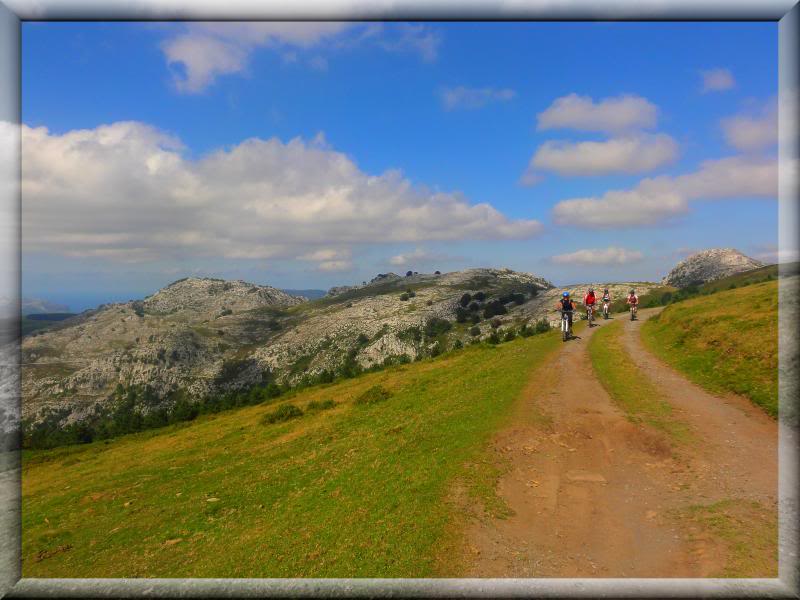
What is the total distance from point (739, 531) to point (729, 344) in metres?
19.9

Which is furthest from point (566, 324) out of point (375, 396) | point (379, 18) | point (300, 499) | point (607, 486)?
point (379, 18)

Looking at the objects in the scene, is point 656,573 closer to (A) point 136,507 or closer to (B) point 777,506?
(B) point 777,506

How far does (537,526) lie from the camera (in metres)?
11.9

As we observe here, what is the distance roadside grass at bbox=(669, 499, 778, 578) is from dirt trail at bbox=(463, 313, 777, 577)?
283 millimetres

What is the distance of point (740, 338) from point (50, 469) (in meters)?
59.7

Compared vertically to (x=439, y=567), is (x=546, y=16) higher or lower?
higher

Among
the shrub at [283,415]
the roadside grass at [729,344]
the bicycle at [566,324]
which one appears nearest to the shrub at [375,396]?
the shrub at [283,415]

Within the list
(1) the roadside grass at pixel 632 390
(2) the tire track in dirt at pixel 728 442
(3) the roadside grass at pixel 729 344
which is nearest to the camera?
(2) the tire track in dirt at pixel 728 442

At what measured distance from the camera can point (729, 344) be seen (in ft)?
85.7

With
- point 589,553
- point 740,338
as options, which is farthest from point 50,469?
point 740,338

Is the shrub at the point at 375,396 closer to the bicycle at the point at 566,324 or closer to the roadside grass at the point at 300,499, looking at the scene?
the roadside grass at the point at 300,499

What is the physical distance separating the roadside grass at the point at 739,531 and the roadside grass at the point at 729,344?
9.16m

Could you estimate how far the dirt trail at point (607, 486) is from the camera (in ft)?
33.7

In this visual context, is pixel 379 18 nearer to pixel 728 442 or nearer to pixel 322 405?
pixel 728 442
